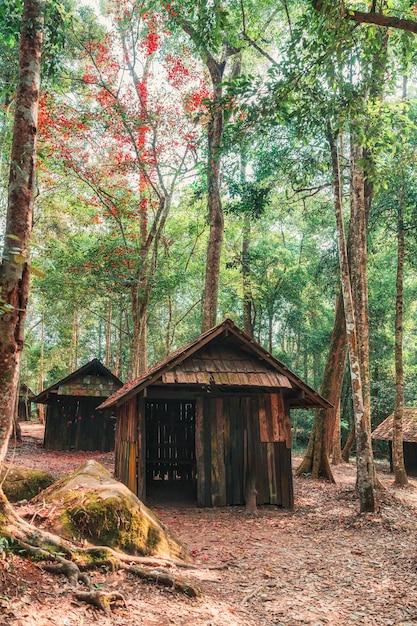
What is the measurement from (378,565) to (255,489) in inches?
170

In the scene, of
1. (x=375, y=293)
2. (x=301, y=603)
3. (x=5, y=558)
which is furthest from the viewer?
(x=375, y=293)

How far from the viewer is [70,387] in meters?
21.1

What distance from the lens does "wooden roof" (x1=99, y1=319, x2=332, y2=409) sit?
35.1 feet

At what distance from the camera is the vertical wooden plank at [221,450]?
11258 mm

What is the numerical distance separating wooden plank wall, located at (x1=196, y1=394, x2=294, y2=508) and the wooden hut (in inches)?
438

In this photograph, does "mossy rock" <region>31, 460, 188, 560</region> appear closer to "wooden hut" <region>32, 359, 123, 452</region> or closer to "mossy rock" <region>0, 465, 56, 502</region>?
"mossy rock" <region>0, 465, 56, 502</region>

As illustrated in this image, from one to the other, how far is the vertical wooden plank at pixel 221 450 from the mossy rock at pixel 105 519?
15.8ft

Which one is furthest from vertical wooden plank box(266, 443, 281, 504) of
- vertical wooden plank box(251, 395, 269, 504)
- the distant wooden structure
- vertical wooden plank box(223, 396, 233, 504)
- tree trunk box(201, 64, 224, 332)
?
the distant wooden structure

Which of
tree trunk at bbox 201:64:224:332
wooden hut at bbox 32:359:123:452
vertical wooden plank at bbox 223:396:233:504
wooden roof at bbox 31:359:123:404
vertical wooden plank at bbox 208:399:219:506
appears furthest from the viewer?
wooden hut at bbox 32:359:123:452

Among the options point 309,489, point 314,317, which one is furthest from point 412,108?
point 314,317

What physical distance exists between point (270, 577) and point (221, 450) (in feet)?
16.7

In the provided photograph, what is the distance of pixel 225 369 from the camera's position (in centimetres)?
1131

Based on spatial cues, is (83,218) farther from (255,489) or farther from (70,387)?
(255,489)

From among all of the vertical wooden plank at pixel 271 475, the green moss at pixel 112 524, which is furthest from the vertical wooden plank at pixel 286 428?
the green moss at pixel 112 524
